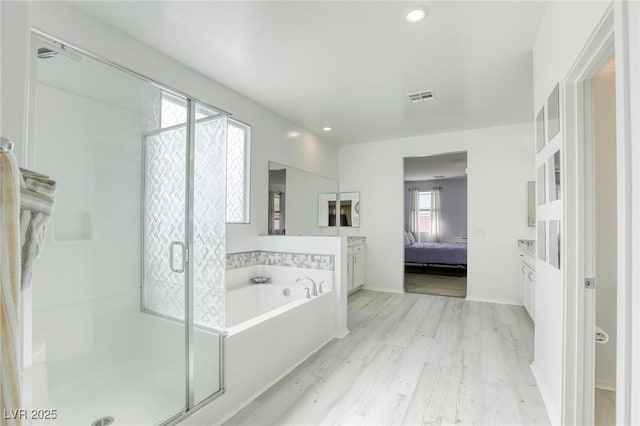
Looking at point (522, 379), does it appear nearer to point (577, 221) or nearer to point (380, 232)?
point (577, 221)

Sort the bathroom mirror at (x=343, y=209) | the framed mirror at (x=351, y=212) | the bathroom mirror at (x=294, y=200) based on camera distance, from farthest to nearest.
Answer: the framed mirror at (x=351, y=212)
the bathroom mirror at (x=343, y=209)
the bathroom mirror at (x=294, y=200)

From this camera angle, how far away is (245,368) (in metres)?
1.90

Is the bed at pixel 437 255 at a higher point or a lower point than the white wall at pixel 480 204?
lower

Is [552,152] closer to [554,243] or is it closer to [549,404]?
[554,243]

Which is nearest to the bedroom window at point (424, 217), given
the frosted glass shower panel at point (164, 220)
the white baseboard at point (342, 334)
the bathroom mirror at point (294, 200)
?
the bathroom mirror at point (294, 200)

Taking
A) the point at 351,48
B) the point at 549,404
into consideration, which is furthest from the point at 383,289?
the point at 351,48

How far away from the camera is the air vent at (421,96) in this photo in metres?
3.20

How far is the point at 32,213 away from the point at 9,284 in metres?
0.15

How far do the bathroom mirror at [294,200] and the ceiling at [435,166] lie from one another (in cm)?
205

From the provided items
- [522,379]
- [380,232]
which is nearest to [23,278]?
[522,379]

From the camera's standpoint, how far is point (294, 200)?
4199 mm

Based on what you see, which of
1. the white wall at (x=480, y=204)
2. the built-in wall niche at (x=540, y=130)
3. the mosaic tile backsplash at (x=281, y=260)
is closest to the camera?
the built-in wall niche at (x=540, y=130)

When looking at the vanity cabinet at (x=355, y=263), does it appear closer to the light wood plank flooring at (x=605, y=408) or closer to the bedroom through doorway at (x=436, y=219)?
the bedroom through doorway at (x=436, y=219)

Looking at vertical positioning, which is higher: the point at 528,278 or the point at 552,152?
the point at 552,152
